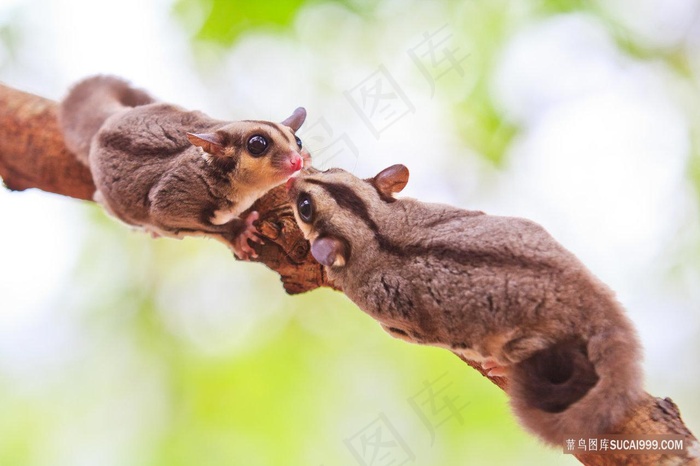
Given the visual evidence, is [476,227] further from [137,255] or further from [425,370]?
[137,255]

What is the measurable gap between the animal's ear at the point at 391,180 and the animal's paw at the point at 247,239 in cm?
80

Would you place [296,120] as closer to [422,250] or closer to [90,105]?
[422,250]

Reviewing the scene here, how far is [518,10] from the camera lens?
5.54m

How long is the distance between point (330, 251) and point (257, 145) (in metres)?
0.73

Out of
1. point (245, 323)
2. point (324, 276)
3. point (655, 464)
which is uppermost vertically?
point (655, 464)

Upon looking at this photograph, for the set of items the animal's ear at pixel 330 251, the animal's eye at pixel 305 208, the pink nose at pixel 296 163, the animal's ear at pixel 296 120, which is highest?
the animal's ear at pixel 296 120

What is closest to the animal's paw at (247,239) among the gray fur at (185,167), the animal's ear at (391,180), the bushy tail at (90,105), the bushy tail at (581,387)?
the gray fur at (185,167)

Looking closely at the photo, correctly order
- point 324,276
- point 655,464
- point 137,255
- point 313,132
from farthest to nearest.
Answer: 1. point 137,255
2. point 313,132
3. point 324,276
4. point 655,464

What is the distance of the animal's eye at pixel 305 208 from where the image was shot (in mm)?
3047

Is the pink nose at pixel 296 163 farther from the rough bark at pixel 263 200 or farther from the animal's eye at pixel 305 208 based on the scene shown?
the rough bark at pixel 263 200

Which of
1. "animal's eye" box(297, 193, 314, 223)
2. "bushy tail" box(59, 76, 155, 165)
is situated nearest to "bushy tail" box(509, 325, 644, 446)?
"animal's eye" box(297, 193, 314, 223)

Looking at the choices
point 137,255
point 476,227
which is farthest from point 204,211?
point 137,255

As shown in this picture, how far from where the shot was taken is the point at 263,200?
3.68m

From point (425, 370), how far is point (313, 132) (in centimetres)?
190
